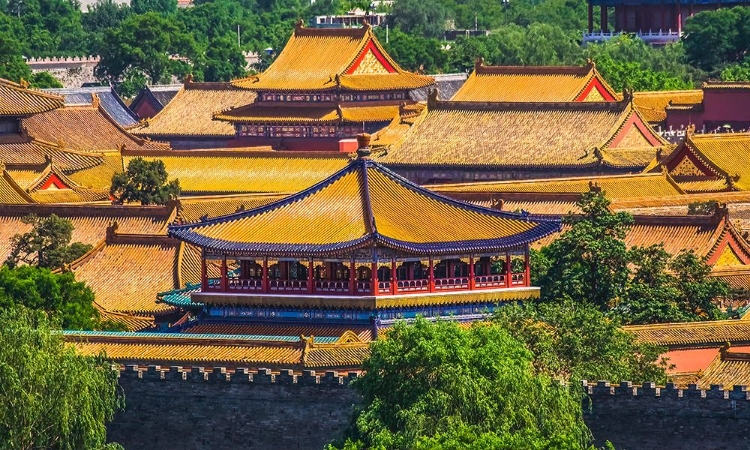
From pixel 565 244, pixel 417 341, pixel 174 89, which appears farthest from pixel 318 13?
pixel 417 341

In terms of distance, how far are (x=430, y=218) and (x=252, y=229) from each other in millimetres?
3215

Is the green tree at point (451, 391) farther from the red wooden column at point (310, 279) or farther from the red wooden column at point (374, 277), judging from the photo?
the red wooden column at point (310, 279)

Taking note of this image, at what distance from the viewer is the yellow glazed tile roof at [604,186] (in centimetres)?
7625

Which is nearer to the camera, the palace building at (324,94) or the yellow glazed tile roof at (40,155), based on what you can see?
the yellow glazed tile roof at (40,155)

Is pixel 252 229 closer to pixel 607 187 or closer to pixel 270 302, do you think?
pixel 270 302

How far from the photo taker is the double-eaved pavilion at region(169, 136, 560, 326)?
51.5 m

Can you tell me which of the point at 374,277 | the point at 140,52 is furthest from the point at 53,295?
the point at 140,52

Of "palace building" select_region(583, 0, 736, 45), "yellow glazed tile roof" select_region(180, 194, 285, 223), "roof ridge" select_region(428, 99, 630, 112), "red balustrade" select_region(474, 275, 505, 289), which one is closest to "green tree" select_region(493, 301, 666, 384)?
"red balustrade" select_region(474, 275, 505, 289)

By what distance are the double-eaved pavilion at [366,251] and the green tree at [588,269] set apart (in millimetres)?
970

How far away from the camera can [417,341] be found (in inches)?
1716

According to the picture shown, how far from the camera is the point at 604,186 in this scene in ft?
252

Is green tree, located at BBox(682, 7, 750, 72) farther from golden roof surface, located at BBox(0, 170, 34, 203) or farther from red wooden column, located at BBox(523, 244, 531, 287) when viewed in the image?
red wooden column, located at BBox(523, 244, 531, 287)

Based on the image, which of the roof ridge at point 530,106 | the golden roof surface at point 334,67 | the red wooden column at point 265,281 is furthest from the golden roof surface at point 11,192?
the golden roof surface at point 334,67

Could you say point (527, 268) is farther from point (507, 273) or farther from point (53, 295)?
point (53, 295)
